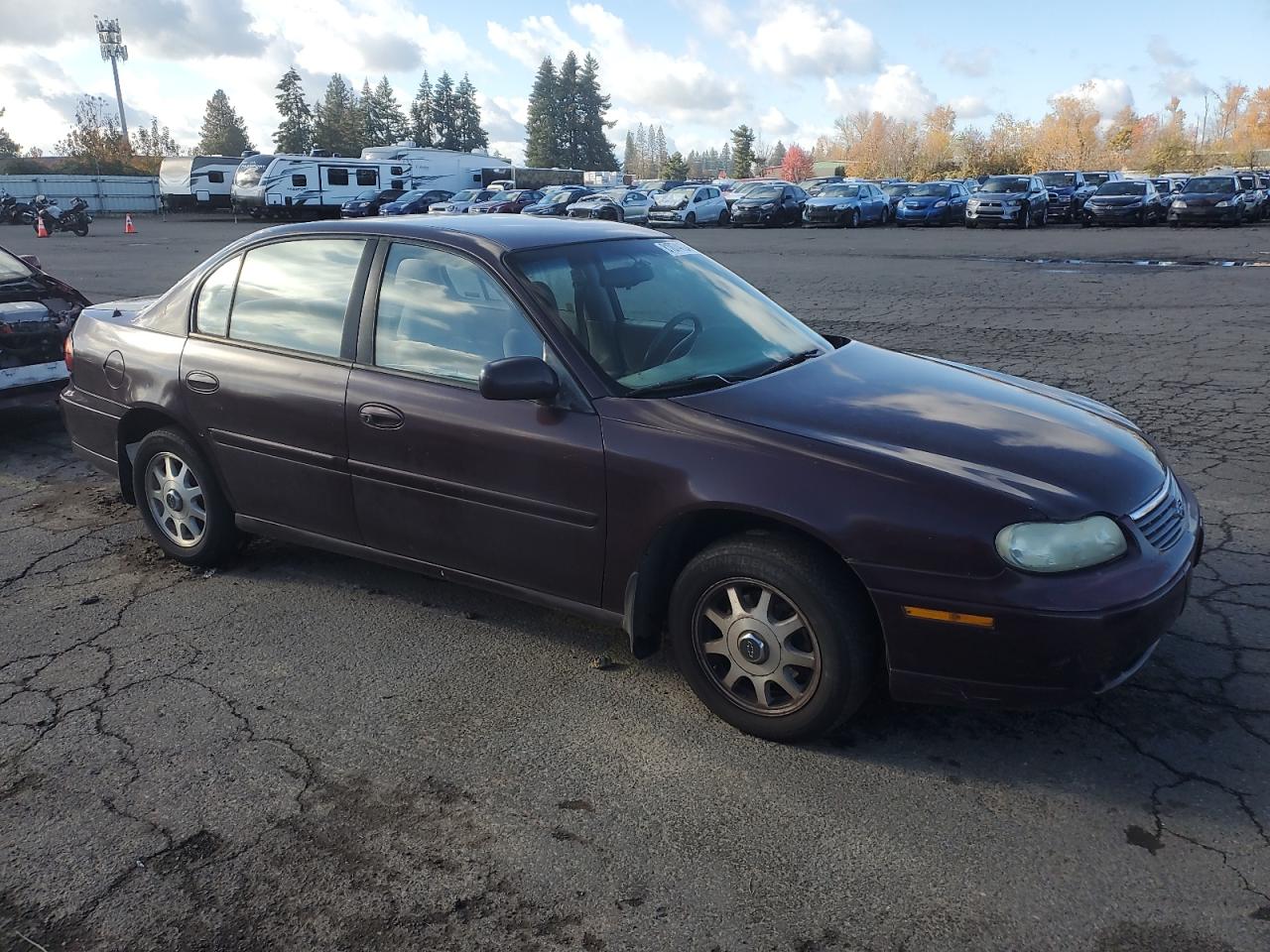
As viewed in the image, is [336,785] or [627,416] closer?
[336,785]

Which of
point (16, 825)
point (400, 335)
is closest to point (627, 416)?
point (400, 335)

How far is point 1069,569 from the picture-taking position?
9.20 feet

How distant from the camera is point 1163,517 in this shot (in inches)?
125

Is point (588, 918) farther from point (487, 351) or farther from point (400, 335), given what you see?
point (400, 335)

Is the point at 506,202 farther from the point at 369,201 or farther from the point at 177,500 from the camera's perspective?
the point at 177,500

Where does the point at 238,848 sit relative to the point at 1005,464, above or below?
below

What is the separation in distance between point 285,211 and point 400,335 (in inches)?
1598

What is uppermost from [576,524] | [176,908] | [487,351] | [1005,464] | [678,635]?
[487,351]

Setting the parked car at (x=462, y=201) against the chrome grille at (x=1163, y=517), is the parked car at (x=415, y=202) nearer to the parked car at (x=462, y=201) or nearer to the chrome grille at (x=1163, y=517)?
the parked car at (x=462, y=201)

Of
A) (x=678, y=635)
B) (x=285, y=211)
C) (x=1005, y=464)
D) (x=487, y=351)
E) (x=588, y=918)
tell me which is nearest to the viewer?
(x=588, y=918)

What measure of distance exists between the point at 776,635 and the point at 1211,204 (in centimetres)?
3171

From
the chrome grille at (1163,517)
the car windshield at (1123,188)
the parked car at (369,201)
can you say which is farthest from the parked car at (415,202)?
the chrome grille at (1163,517)

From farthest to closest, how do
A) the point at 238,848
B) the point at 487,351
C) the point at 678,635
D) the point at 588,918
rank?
the point at 487,351 → the point at 678,635 → the point at 238,848 → the point at 588,918

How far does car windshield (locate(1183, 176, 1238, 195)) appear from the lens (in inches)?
1166
